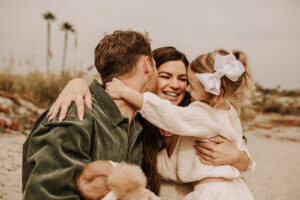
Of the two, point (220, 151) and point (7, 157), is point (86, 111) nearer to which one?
point (220, 151)

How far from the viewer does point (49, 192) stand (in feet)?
4.39

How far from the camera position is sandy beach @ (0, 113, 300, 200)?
343 centimetres

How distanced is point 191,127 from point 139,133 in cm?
51

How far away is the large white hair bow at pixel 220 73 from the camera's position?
2.41m

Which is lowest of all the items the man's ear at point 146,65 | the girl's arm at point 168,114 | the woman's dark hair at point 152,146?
the woman's dark hair at point 152,146

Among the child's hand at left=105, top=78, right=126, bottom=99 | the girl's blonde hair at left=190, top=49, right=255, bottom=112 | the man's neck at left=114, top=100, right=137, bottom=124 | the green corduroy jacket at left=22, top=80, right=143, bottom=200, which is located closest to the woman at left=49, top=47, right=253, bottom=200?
the green corduroy jacket at left=22, top=80, right=143, bottom=200

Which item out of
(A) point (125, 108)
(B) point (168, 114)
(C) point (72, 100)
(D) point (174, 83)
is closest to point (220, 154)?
(B) point (168, 114)

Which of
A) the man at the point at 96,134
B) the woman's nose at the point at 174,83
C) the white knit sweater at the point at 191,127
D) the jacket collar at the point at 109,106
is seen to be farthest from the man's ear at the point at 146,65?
the woman's nose at the point at 174,83

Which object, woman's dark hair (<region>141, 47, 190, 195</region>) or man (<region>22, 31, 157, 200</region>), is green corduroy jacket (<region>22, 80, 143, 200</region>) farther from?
woman's dark hair (<region>141, 47, 190, 195</region>)

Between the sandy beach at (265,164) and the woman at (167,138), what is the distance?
4.32 feet

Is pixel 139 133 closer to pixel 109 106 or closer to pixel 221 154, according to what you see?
pixel 109 106

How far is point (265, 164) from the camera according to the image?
696 cm

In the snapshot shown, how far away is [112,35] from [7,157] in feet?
9.85

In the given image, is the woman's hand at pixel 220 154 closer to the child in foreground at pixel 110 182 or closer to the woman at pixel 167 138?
the woman at pixel 167 138
